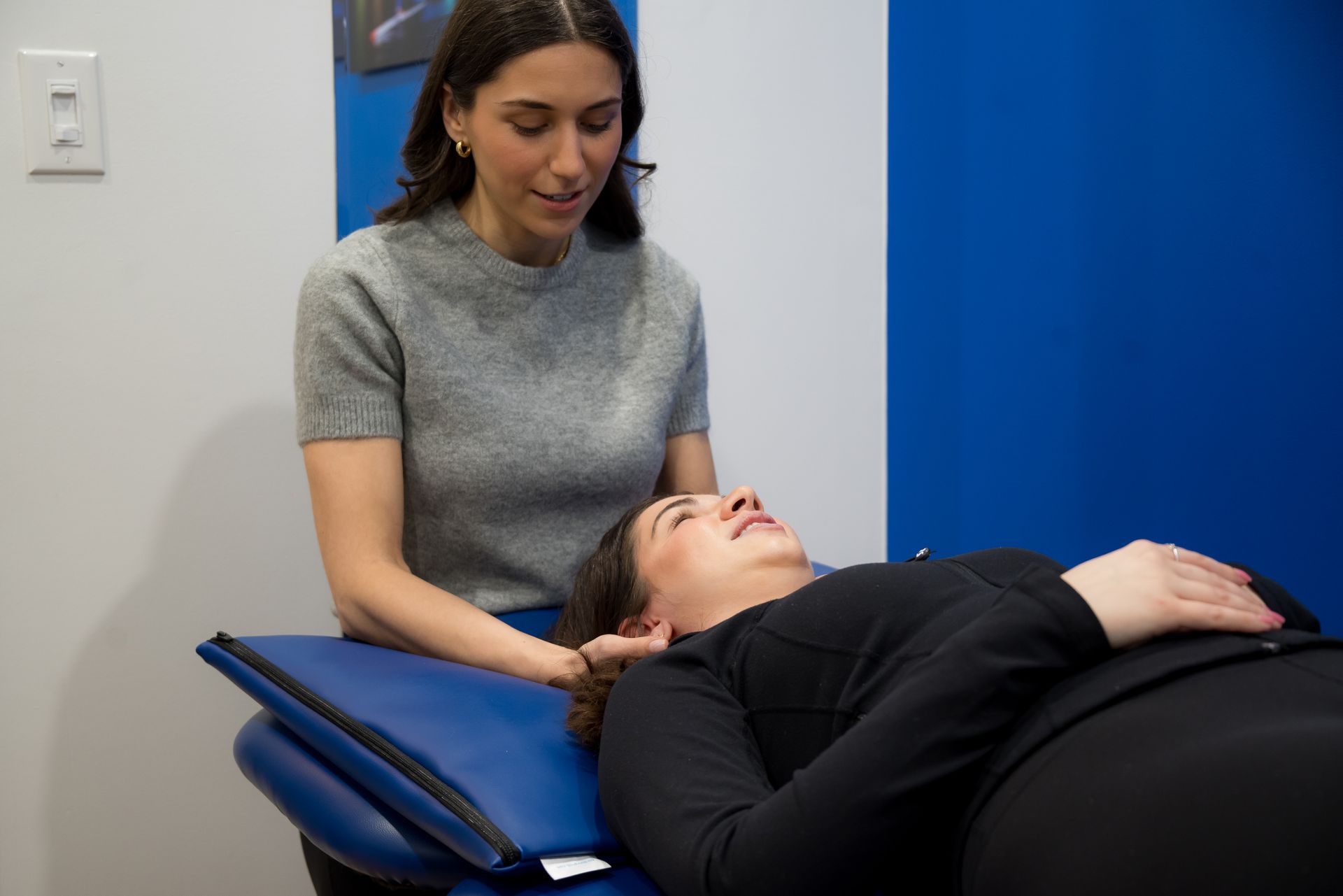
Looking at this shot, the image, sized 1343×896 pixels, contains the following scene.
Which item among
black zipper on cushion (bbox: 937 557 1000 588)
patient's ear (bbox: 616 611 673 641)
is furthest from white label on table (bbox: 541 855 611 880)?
black zipper on cushion (bbox: 937 557 1000 588)

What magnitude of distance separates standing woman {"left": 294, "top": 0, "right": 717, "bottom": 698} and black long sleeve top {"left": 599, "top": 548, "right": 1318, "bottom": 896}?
26 centimetres

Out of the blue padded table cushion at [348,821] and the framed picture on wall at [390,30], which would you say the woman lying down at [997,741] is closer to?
the blue padded table cushion at [348,821]

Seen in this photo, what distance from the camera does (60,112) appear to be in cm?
169

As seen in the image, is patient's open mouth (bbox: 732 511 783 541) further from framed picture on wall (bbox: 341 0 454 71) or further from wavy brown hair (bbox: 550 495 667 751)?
framed picture on wall (bbox: 341 0 454 71)

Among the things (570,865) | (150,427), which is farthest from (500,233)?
(570,865)

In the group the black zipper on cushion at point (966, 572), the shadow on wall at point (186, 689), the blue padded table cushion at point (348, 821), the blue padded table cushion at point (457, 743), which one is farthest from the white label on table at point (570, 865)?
the shadow on wall at point (186, 689)

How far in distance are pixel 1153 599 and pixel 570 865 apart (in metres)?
0.50

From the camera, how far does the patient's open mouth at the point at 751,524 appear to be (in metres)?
1.26

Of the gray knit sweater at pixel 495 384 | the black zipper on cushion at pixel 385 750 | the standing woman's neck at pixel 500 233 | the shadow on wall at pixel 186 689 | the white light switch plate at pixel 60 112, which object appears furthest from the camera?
the shadow on wall at pixel 186 689

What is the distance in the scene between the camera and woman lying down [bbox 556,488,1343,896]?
2.42 feet

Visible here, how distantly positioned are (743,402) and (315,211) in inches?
33.5

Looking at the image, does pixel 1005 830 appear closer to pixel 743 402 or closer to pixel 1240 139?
pixel 1240 139

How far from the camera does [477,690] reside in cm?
118

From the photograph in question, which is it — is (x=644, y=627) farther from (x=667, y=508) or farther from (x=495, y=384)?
(x=495, y=384)
